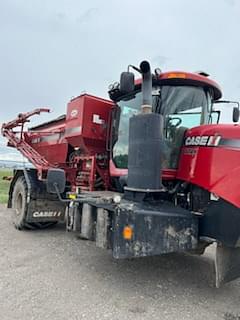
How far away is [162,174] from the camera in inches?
158

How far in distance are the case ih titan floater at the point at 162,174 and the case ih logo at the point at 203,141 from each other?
1cm

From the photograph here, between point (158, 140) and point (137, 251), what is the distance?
1203 millimetres

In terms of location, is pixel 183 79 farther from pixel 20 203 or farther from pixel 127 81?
pixel 20 203

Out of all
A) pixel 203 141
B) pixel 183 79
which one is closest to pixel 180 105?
pixel 183 79

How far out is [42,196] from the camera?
6598mm

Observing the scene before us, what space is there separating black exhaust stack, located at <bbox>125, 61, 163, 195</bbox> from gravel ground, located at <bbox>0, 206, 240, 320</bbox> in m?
1.23

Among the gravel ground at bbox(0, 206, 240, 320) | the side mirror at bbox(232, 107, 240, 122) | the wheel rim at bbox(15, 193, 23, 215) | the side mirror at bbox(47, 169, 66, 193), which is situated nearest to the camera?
the gravel ground at bbox(0, 206, 240, 320)

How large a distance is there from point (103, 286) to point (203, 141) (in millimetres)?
2085

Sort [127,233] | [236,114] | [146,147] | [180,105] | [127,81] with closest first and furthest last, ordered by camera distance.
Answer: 1. [127,233]
2. [146,147]
3. [127,81]
4. [180,105]
5. [236,114]

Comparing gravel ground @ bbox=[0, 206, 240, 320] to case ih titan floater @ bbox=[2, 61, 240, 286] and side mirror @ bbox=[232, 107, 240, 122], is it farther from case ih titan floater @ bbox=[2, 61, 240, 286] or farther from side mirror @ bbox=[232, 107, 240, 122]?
side mirror @ bbox=[232, 107, 240, 122]

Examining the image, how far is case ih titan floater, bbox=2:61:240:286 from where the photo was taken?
348 cm

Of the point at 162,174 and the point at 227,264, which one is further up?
the point at 162,174

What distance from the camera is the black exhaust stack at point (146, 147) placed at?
360 centimetres

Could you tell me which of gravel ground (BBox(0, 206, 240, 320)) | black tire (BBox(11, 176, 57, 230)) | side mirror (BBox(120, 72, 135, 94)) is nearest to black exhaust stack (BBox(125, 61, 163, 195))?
side mirror (BBox(120, 72, 135, 94))
